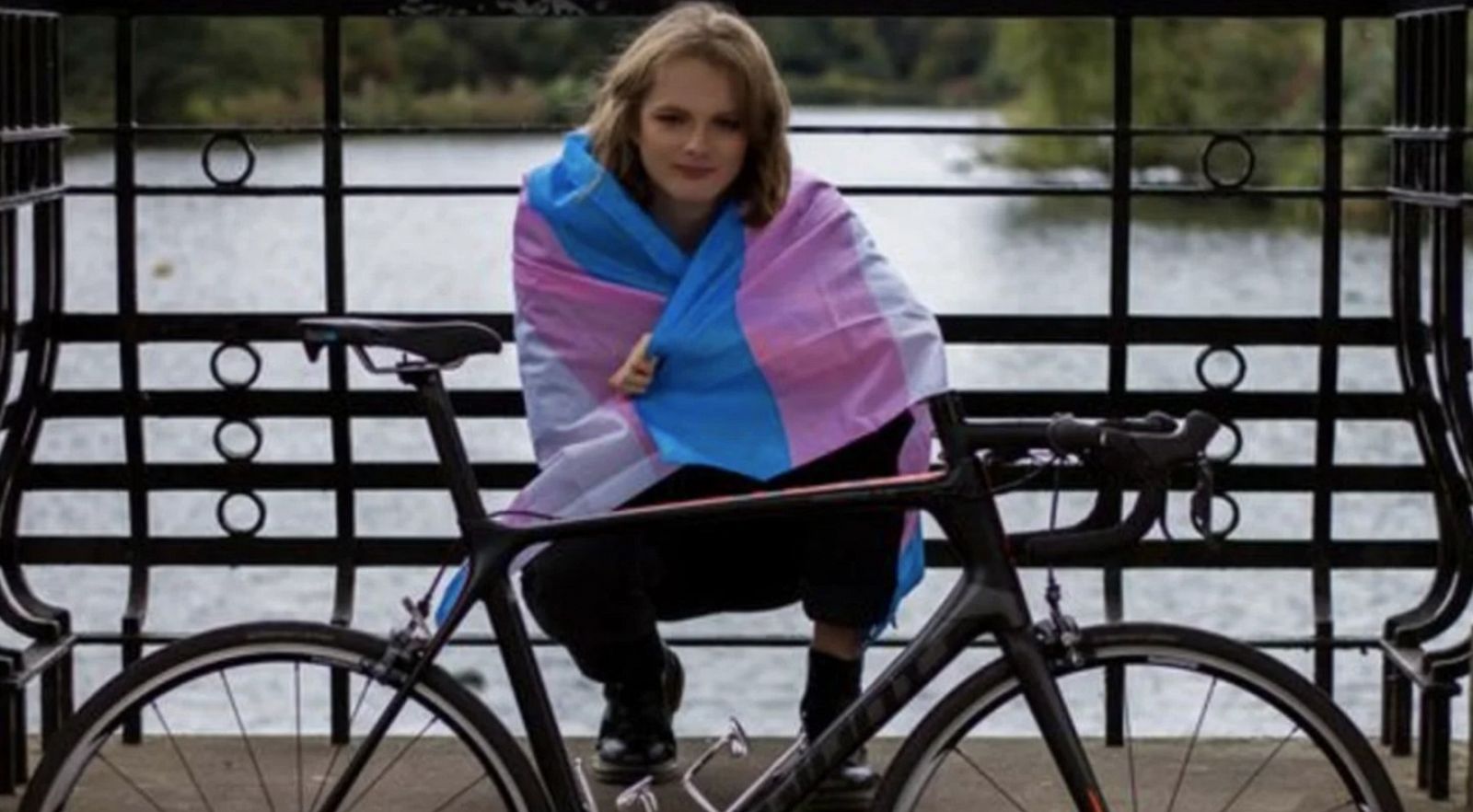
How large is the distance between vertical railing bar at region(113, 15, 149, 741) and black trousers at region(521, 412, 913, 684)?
4.23 feet

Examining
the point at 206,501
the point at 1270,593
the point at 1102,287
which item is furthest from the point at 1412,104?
the point at 1102,287

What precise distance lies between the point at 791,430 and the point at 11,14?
1.71 meters

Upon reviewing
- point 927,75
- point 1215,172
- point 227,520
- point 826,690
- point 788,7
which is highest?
point 927,75

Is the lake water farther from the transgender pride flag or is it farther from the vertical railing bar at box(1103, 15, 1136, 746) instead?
the transgender pride flag

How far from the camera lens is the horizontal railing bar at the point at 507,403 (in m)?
5.53

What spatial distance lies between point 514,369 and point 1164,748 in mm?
15201

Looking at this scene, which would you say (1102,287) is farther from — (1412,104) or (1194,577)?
(1412,104)

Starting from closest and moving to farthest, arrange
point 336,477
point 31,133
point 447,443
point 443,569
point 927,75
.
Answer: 1. point 447,443
2. point 443,569
3. point 31,133
4. point 336,477
5. point 927,75

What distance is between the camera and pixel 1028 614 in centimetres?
379

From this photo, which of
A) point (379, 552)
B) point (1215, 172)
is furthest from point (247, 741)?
point (1215, 172)

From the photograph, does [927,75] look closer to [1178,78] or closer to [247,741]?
[1178,78]

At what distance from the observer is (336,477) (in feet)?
18.3

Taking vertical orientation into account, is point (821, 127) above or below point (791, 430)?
above

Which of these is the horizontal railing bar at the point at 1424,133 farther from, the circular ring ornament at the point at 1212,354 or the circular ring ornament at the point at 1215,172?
the circular ring ornament at the point at 1212,354
